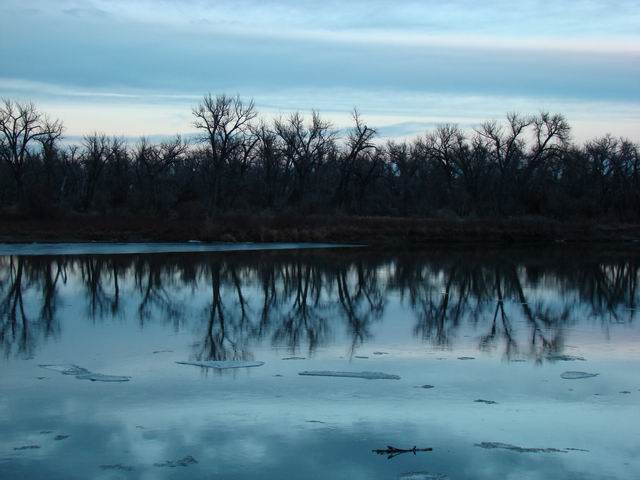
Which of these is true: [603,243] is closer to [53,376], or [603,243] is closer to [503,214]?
[503,214]

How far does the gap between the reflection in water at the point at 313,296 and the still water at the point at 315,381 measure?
0.09 m

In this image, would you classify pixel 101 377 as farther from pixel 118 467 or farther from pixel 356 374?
pixel 118 467

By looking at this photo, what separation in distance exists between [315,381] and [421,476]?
3674 millimetres

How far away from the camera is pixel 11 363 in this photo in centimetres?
1164

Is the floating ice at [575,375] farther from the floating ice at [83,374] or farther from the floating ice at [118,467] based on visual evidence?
the floating ice at [118,467]

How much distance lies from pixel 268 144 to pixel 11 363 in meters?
61.6

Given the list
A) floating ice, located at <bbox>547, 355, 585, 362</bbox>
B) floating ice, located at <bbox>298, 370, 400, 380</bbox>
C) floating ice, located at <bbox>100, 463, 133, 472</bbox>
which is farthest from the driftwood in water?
floating ice, located at <bbox>547, 355, 585, 362</bbox>

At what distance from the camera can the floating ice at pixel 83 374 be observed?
10742mm

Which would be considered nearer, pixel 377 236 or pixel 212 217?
pixel 377 236

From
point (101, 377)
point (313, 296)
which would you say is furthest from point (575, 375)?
point (313, 296)

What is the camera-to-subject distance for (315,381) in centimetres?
1061

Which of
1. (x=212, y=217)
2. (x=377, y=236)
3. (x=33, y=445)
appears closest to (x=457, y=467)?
(x=33, y=445)

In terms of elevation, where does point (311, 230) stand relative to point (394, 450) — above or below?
above

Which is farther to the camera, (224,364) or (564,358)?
(564,358)
